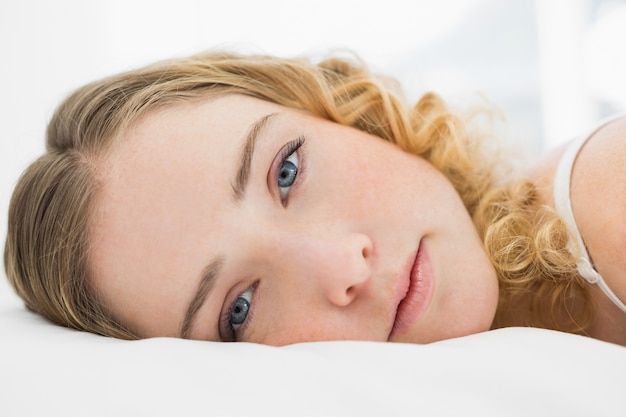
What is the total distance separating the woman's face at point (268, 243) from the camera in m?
0.79

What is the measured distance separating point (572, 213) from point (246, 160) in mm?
477

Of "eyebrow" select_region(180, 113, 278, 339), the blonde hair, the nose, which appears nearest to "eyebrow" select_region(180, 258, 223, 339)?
"eyebrow" select_region(180, 113, 278, 339)

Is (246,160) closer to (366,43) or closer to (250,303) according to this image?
(250,303)

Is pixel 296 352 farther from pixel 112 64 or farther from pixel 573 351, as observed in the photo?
pixel 112 64

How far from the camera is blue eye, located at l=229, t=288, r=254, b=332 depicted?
838 millimetres

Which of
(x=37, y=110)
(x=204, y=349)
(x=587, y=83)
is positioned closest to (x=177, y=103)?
(x=204, y=349)

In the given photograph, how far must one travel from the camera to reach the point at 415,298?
32.9 inches

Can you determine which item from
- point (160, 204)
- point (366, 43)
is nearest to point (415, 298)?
point (160, 204)

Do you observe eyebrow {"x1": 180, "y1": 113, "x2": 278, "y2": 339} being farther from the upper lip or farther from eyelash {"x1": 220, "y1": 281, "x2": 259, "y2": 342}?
the upper lip

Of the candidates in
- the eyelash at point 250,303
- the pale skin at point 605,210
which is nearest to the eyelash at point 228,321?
the eyelash at point 250,303

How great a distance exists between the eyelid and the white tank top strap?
0.39 meters

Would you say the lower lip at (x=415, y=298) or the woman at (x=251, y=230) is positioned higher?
the woman at (x=251, y=230)

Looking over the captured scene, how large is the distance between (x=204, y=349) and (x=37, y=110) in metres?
1.76

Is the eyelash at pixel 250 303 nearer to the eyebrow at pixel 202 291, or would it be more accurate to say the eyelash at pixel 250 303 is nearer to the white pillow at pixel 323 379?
the eyebrow at pixel 202 291
